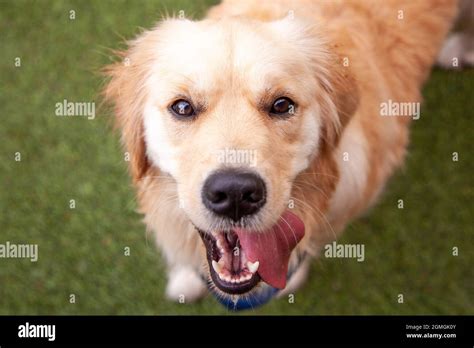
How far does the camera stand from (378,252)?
393cm

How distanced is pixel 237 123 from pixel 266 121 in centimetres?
13

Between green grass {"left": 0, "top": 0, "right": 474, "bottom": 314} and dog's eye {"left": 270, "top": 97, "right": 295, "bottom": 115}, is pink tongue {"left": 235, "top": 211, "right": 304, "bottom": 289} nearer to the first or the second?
dog's eye {"left": 270, "top": 97, "right": 295, "bottom": 115}

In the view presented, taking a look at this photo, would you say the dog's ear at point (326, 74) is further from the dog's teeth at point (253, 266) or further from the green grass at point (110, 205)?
the green grass at point (110, 205)

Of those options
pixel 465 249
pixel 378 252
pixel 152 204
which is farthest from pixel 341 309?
pixel 152 204

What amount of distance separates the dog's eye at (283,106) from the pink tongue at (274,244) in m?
0.48

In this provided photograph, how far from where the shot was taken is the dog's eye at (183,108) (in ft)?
7.77

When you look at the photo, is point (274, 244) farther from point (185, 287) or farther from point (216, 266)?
point (185, 287)

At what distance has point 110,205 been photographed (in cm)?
400

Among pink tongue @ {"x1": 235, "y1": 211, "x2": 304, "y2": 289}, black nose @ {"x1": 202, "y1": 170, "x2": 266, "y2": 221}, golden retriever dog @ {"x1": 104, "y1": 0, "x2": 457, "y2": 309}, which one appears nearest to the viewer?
black nose @ {"x1": 202, "y1": 170, "x2": 266, "y2": 221}

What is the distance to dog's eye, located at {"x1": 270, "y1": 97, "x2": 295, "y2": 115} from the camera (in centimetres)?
237

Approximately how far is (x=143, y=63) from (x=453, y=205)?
2.61 m

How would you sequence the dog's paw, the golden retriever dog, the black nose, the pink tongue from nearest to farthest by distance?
the black nose, the golden retriever dog, the pink tongue, the dog's paw

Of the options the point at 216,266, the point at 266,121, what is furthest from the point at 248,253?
the point at 266,121

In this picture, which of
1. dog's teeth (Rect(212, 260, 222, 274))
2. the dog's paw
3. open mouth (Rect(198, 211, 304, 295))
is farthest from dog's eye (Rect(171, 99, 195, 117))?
the dog's paw
